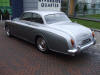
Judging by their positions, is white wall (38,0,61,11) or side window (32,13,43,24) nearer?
side window (32,13,43,24)

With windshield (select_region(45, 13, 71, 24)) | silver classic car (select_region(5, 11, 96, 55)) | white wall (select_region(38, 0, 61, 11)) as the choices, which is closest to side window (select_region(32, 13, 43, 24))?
silver classic car (select_region(5, 11, 96, 55))

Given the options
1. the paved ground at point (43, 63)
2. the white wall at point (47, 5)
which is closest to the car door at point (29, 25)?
the paved ground at point (43, 63)

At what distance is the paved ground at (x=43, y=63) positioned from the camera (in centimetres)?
381

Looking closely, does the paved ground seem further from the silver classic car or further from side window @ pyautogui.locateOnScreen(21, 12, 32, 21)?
side window @ pyautogui.locateOnScreen(21, 12, 32, 21)

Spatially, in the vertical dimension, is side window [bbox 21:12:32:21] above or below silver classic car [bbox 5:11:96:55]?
above

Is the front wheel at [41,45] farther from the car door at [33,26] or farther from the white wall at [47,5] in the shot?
the white wall at [47,5]

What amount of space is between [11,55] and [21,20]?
6.54 feet

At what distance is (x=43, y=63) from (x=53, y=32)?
1065mm

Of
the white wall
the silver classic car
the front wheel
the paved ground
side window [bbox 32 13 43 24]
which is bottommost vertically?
the paved ground

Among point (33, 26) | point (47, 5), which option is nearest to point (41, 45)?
point (33, 26)

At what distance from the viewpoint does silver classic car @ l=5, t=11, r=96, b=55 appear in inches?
164

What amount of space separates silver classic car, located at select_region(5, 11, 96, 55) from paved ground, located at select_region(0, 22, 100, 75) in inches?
15.4

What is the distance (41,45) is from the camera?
5160 millimetres

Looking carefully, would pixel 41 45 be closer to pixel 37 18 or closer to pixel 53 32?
pixel 53 32
